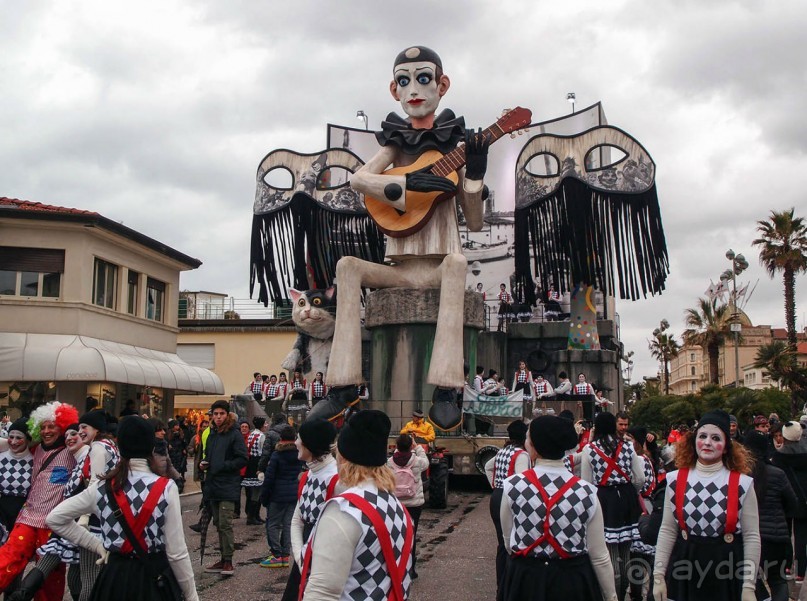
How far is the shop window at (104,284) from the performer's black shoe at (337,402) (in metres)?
11.2

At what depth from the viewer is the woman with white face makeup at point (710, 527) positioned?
15.0 ft

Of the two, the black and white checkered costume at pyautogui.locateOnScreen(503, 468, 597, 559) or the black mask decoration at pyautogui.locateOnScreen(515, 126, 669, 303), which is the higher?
the black mask decoration at pyautogui.locateOnScreen(515, 126, 669, 303)

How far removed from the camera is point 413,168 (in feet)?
52.1

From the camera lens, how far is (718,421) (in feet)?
16.0

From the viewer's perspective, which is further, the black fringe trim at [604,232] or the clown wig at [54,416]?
the black fringe trim at [604,232]

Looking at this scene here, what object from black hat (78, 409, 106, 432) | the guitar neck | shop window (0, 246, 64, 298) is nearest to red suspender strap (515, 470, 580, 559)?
black hat (78, 409, 106, 432)

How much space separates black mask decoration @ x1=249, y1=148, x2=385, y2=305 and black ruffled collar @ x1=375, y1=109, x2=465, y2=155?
356cm

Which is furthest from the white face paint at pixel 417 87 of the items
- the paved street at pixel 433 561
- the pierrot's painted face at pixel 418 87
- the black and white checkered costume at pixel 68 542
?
the black and white checkered costume at pixel 68 542

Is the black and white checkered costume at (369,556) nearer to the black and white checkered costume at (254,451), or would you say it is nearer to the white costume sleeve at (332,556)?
the white costume sleeve at (332,556)

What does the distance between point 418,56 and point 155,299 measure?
597 inches

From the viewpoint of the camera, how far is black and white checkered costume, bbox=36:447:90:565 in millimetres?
5820

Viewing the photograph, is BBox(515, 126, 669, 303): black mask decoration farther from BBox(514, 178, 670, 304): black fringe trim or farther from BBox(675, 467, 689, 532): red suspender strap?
BBox(675, 467, 689, 532): red suspender strap

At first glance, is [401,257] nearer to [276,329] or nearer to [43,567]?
[43,567]

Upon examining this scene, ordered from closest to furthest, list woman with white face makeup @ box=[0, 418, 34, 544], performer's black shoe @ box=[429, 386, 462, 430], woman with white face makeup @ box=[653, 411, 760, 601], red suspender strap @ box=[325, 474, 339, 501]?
woman with white face makeup @ box=[653, 411, 760, 601], red suspender strap @ box=[325, 474, 339, 501], woman with white face makeup @ box=[0, 418, 34, 544], performer's black shoe @ box=[429, 386, 462, 430]
